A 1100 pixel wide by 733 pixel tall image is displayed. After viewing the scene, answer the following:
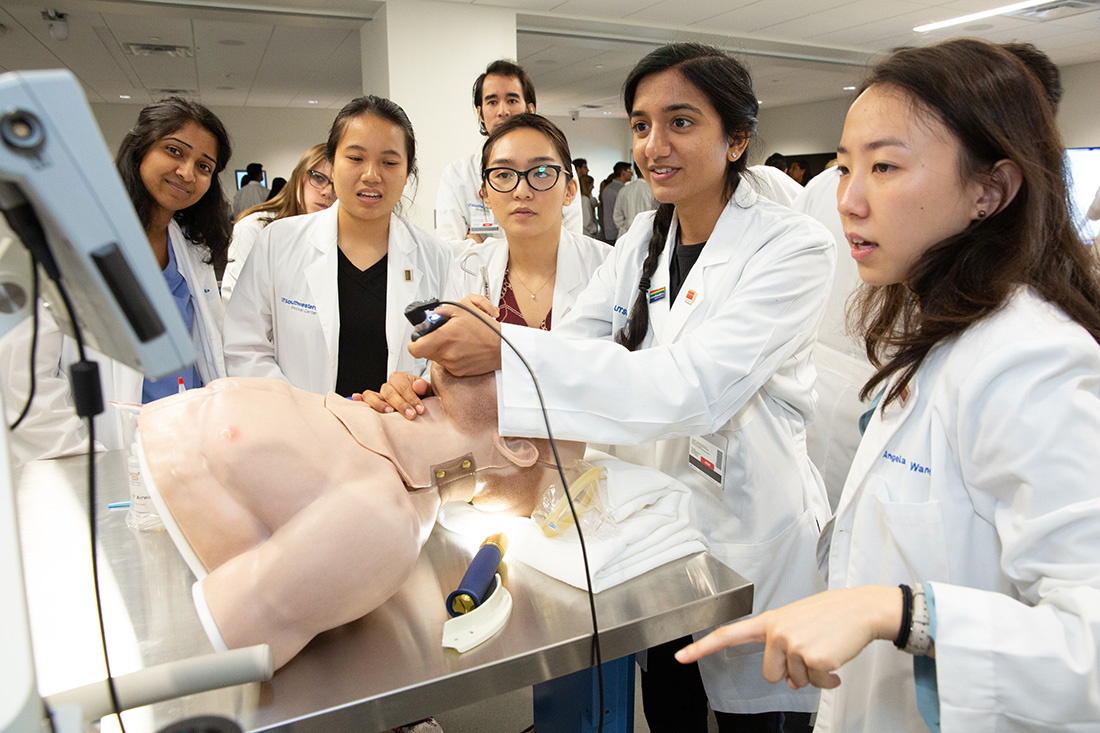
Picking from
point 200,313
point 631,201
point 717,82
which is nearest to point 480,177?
point 200,313

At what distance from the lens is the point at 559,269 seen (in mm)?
2223

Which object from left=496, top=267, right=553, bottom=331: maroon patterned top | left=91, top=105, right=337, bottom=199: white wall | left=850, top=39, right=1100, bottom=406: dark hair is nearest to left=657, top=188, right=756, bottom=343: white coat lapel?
left=850, top=39, right=1100, bottom=406: dark hair

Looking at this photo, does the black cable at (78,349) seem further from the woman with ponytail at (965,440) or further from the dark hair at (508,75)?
the dark hair at (508,75)

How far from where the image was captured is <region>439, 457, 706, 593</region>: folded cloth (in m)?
1.10

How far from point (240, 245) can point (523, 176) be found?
1.79 meters

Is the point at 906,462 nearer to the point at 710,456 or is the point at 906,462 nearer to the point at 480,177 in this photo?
the point at 710,456

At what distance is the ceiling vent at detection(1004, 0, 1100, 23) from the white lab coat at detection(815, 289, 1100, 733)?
A: 7.54m

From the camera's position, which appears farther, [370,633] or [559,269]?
[559,269]

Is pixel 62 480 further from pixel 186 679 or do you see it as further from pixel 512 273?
pixel 512 273

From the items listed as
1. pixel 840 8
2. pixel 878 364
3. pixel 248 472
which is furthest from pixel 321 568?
pixel 840 8

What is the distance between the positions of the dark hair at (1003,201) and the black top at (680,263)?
603 mm

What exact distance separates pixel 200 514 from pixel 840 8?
7.28m

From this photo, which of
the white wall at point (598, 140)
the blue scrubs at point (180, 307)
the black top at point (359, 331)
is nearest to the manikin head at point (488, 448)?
the black top at point (359, 331)

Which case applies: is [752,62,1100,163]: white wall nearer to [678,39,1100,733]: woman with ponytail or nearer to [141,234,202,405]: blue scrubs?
[141,234,202,405]: blue scrubs
